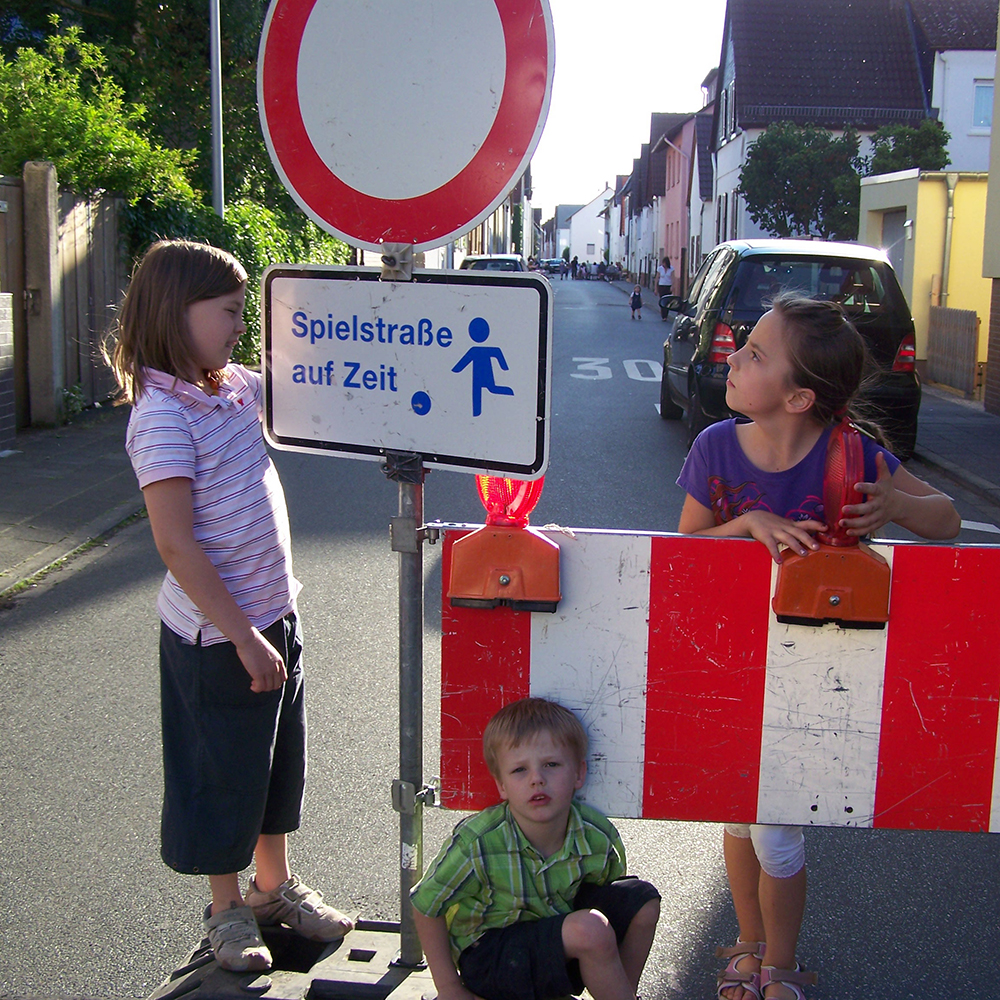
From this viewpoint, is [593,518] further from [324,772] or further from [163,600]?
[163,600]

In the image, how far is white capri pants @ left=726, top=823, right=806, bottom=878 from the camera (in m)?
2.56

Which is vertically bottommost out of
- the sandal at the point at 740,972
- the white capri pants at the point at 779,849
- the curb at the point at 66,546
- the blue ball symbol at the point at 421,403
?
the sandal at the point at 740,972

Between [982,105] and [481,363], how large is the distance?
3488cm

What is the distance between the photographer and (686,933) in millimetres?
3062

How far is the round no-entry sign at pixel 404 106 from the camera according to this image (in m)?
2.12

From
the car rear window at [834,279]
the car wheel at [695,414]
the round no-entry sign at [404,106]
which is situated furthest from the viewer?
the car wheel at [695,414]

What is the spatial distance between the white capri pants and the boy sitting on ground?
383mm

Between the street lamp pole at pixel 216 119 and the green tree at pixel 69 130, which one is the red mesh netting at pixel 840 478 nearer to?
the green tree at pixel 69 130

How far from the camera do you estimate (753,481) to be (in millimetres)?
2523

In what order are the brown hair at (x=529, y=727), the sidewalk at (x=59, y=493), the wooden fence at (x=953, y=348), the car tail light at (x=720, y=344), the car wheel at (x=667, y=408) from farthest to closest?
1. the wooden fence at (x=953, y=348)
2. the car wheel at (x=667, y=408)
3. the car tail light at (x=720, y=344)
4. the sidewalk at (x=59, y=493)
5. the brown hair at (x=529, y=727)

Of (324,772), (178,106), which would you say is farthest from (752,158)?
(324,772)

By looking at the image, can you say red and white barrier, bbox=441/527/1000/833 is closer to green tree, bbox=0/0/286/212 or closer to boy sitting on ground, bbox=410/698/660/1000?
boy sitting on ground, bbox=410/698/660/1000

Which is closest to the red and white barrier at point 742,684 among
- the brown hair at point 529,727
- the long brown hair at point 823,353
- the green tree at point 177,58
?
the brown hair at point 529,727

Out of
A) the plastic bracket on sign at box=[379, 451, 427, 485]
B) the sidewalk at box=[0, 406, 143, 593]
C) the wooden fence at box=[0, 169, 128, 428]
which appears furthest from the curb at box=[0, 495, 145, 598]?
the plastic bracket on sign at box=[379, 451, 427, 485]
